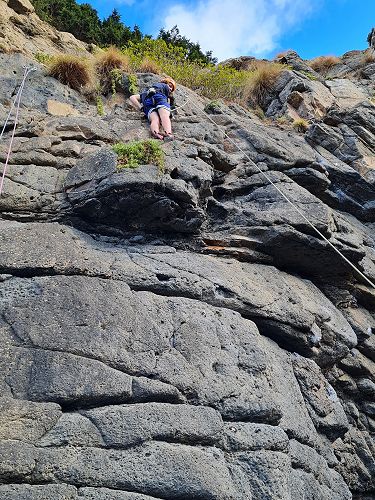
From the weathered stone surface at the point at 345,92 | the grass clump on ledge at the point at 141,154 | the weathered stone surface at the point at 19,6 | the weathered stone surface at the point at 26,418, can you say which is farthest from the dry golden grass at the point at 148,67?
the weathered stone surface at the point at 26,418

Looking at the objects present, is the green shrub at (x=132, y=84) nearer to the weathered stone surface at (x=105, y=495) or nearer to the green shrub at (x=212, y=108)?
the green shrub at (x=212, y=108)

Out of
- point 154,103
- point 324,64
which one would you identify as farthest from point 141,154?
point 324,64

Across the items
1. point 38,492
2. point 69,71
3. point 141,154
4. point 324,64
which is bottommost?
point 38,492

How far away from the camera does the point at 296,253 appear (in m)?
7.24

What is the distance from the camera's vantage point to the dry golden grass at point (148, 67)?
11.5 metres

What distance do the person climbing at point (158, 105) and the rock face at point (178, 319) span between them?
1.01 ft

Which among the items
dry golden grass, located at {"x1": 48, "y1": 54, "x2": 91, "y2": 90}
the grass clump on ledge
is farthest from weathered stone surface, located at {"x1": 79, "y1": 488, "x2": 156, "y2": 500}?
dry golden grass, located at {"x1": 48, "y1": 54, "x2": 91, "y2": 90}

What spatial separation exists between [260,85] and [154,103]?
6047 millimetres

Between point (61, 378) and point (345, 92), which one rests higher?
point (345, 92)

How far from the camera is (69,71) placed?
10.4 m

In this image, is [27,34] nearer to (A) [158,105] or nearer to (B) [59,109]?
(B) [59,109]

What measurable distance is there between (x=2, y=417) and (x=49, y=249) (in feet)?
7.03

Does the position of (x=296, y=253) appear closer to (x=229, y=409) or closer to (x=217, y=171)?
(x=217, y=171)

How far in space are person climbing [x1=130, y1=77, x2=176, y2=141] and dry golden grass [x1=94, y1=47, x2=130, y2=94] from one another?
1.72 m
